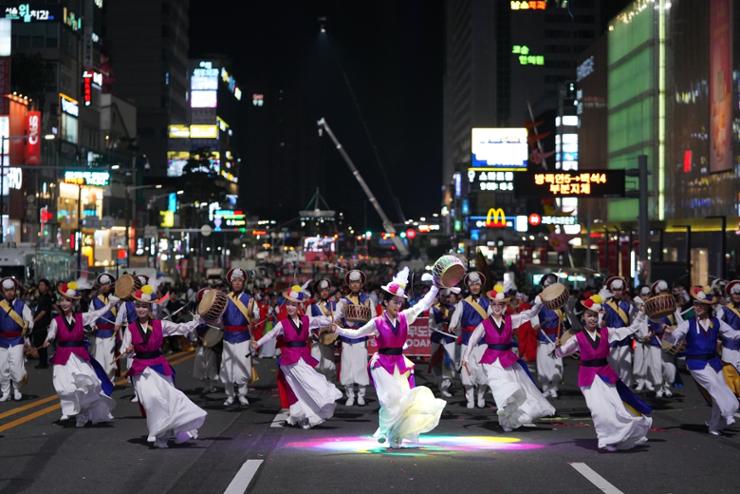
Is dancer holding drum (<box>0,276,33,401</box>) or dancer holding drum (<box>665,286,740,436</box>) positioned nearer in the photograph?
dancer holding drum (<box>665,286,740,436</box>)

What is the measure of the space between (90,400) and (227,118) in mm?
161539

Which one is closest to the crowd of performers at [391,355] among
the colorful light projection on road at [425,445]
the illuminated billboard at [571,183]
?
the colorful light projection on road at [425,445]

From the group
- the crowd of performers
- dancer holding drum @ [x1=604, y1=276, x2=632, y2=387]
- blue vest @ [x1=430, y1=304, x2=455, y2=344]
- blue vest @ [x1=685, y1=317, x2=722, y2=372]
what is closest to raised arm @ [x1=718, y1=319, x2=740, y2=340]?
the crowd of performers

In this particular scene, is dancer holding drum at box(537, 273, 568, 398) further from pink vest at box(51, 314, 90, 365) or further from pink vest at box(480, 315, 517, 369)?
pink vest at box(51, 314, 90, 365)

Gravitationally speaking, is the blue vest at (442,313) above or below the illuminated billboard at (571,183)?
below

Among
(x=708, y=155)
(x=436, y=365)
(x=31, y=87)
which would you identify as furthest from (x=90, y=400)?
A: (x=31, y=87)

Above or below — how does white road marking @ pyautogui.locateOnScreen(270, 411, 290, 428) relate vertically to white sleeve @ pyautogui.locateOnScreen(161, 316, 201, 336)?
below

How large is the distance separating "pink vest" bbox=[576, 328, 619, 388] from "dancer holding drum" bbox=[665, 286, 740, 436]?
1.60 metres

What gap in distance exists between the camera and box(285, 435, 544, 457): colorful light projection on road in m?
12.6

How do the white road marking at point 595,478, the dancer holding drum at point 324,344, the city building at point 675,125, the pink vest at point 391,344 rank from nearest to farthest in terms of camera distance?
the white road marking at point 595,478 < the pink vest at point 391,344 < the dancer holding drum at point 324,344 < the city building at point 675,125

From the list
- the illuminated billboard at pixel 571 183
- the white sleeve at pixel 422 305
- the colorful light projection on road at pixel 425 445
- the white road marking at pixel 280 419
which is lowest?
the white road marking at pixel 280 419

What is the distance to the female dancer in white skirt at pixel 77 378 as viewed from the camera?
14.8 metres

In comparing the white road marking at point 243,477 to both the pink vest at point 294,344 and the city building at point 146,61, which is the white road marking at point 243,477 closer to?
the pink vest at point 294,344

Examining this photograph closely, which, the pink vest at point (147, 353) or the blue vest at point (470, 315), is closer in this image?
the pink vest at point (147, 353)
